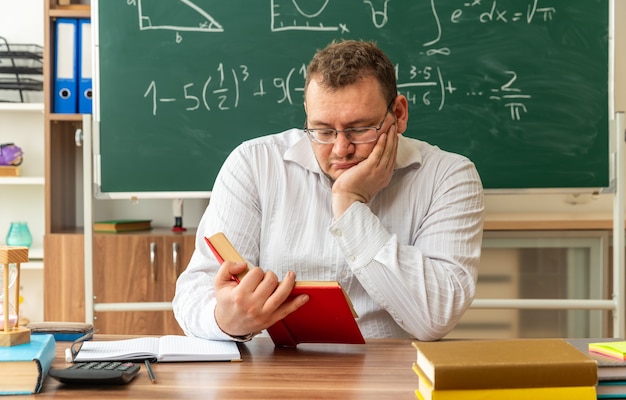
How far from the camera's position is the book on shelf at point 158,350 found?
1.24m

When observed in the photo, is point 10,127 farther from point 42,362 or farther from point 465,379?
point 465,379

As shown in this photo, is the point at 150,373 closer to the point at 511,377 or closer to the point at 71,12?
the point at 511,377

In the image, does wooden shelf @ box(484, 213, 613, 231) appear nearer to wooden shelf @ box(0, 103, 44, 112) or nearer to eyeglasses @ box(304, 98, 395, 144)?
eyeglasses @ box(304, 98, 395, 144)

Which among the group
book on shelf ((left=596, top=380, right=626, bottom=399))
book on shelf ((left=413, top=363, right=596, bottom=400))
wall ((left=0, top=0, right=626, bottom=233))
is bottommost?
book on shelf ((left=596, top=380, right=626, bottom=399))

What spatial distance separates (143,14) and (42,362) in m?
1.79

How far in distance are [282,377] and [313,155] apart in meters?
0.83

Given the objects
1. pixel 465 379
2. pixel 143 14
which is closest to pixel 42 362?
pixel 465 379

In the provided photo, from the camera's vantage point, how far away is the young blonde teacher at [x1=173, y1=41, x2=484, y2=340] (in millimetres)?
1575

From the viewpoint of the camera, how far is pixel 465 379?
2.90ft

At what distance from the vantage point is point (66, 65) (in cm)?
291

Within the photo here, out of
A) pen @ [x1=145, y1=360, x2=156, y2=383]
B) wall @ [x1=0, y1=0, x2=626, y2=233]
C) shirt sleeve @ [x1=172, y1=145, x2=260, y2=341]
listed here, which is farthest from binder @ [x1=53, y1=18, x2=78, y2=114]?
pen @ [x1=145, y1=360, x2=156, y2=383]

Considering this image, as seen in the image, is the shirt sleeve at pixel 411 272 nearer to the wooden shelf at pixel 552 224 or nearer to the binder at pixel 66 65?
the wooden shelf at pixel 552 224

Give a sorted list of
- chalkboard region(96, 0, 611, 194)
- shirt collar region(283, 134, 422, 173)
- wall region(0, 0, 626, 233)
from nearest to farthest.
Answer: shirt collar region(283, 134, 422, 173)
chalkboard region(96, 0, 611, 194)
wall region(0, 0, 626, 233)

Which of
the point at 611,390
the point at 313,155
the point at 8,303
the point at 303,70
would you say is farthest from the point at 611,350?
the point at 303,70
